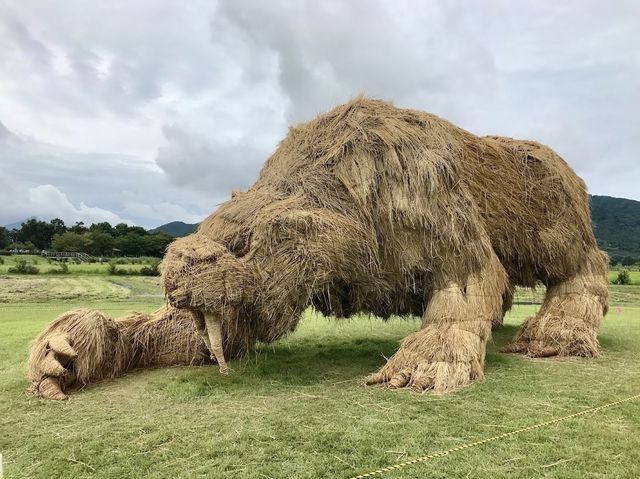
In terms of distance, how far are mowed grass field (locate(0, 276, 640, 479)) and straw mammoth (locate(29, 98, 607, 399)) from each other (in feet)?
1.31

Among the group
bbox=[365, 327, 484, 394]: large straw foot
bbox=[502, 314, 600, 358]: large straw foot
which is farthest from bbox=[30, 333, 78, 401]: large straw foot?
bbox=[502, 314, 600, 358]: large straw foot

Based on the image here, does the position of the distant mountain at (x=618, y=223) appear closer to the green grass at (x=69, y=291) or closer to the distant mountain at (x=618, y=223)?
the distant mountain at (x=618, y=223)

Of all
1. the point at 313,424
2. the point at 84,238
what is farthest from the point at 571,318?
the point at 84,238

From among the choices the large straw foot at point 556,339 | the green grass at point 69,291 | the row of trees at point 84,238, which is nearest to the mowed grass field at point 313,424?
the large straw foot at point 556,339

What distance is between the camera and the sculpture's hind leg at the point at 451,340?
507 cm

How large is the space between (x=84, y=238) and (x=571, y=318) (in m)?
66.9

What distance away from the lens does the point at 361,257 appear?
530cm

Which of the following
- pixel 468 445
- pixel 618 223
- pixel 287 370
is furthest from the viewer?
pixel 618 223

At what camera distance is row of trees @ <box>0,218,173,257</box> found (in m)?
58.5

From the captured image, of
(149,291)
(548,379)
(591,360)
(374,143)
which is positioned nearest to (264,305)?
(374,143)

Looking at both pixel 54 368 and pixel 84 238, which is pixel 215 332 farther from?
pixel 84 238

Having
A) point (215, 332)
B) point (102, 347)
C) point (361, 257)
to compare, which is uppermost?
point (361, 257)

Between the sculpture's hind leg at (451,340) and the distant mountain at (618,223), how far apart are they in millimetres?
75338

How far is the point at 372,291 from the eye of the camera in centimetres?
560
